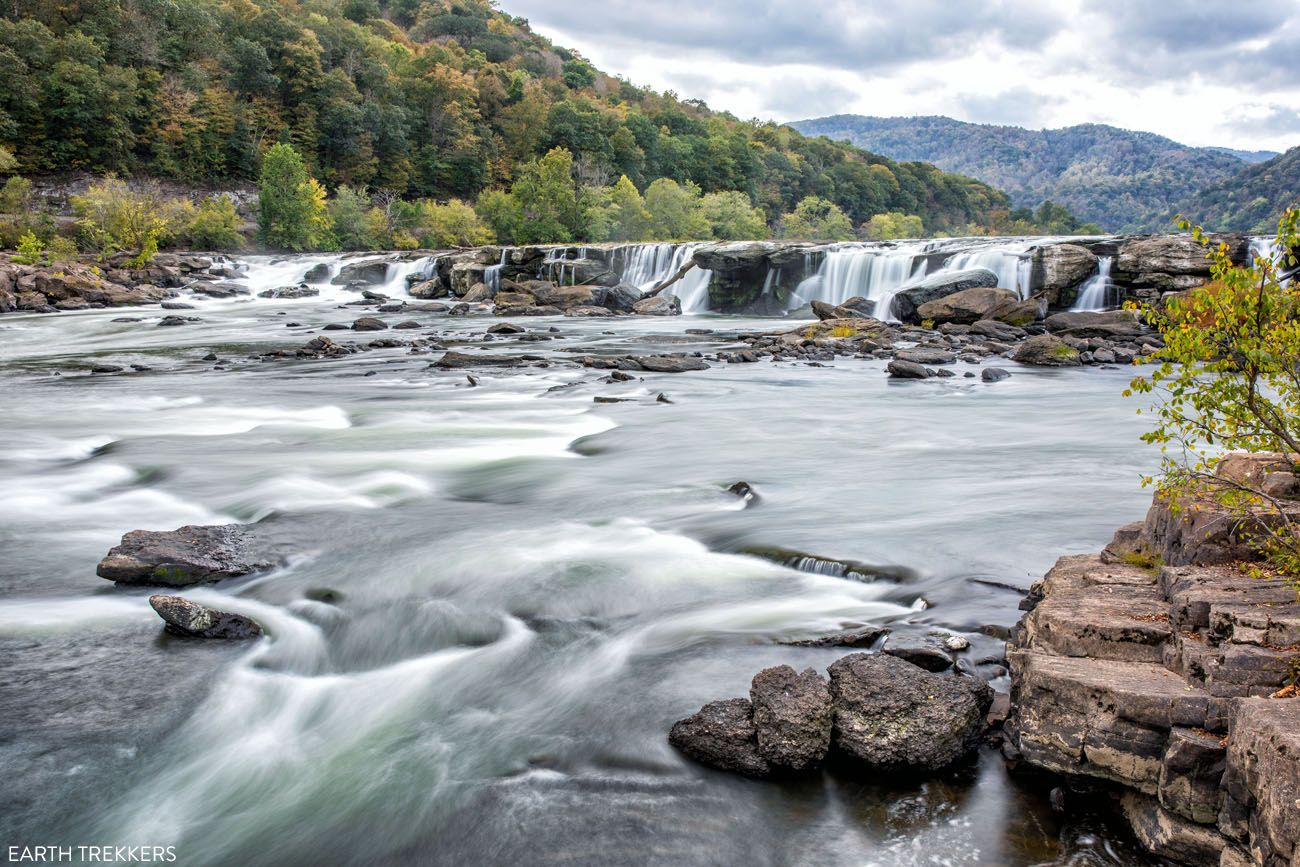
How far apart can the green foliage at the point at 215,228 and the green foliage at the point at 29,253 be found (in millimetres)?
15069

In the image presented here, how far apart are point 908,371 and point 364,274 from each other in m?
34.9

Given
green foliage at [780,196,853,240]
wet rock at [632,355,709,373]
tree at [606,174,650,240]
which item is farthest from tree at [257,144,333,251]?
green foliage at [780,196,853,240]

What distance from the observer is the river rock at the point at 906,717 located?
13.6 ft

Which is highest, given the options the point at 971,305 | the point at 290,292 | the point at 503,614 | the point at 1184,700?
the point at 971,305

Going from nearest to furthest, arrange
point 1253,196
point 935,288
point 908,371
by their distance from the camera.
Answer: point 908,371
point 935,288
point 1253,196

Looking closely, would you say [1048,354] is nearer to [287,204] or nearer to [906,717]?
[906,717]

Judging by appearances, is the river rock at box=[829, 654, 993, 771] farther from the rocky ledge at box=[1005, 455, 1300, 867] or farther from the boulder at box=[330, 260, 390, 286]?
the boulder at box=[330, 260, 390, 286]

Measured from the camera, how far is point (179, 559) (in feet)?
22.5

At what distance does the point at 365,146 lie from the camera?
79.6 m

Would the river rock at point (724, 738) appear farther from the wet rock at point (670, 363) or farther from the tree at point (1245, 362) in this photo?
the wet rock at point (670, 363)

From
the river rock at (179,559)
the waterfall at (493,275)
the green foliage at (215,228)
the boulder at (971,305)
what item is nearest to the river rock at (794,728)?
the river rock at (179,559)

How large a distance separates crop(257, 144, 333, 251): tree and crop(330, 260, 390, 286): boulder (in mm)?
13878

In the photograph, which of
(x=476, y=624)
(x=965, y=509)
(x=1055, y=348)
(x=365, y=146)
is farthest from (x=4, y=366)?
(x=365, y=146)

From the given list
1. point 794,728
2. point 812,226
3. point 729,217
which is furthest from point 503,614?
point 812,226
